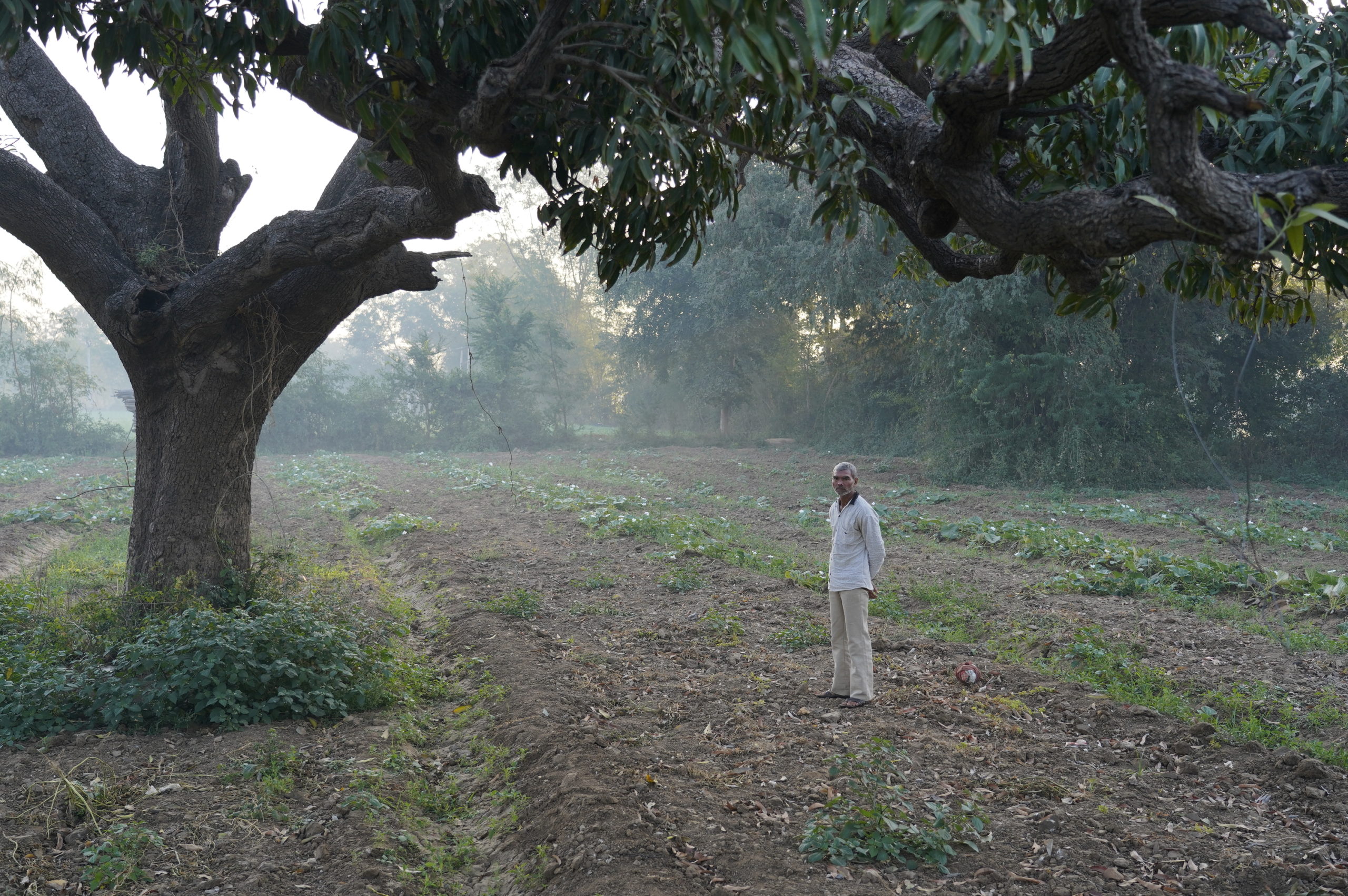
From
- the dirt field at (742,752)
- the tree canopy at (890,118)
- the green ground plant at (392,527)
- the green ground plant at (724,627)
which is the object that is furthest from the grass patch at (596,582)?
the tree canopy at (890,118)

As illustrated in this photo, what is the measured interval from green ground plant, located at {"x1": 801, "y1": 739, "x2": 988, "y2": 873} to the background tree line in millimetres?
2574

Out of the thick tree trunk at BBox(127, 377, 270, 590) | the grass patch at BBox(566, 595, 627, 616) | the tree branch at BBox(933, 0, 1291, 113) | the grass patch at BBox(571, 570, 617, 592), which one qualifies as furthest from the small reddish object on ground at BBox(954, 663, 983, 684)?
the thick tree trunk at BBox(127, 377, 270, 590)

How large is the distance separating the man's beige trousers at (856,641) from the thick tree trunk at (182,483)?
5.42m

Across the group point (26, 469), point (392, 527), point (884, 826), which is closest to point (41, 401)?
point (26, 469)

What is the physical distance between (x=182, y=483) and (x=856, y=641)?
588cm

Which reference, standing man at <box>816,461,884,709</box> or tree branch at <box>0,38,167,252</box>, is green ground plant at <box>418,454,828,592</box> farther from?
tree branch at <box>0,38,167,252</box>

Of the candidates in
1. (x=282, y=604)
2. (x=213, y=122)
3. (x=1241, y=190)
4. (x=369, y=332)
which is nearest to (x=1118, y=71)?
(x=1241, y=190)

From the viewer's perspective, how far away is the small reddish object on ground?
270 inches

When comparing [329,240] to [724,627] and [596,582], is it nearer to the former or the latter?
[724,627]

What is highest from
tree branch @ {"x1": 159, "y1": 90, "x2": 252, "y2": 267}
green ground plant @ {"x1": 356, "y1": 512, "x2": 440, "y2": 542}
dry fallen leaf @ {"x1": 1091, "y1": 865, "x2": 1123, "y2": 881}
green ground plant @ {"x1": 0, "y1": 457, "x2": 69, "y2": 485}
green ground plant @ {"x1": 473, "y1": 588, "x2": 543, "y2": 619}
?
tree branch @ {"x1": 159, "y1": 90, "x2": 252, "y2": 267}

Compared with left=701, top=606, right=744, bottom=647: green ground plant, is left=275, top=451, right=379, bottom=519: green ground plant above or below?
above

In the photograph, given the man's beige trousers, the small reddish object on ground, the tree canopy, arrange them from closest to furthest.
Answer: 1. the tree canopy
2. the man's beige trousers
3. the small reddish object on ground

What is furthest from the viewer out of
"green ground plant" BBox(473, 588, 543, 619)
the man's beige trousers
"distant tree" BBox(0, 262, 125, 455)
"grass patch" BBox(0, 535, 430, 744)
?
"distant tree" BBox(0, 262, 125, 455)

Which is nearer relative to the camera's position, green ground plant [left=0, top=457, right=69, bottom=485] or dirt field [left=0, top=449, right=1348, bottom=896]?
dirt field [left=0, top=449, right=1348, bottom=896]
